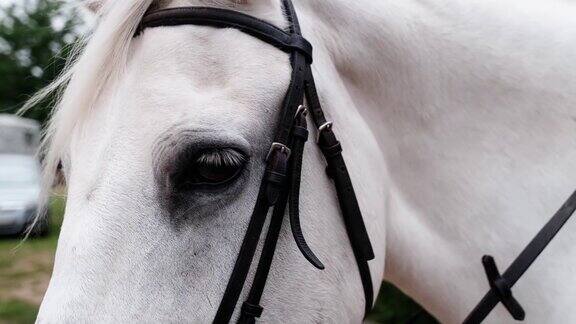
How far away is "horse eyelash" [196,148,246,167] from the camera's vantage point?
1204mm

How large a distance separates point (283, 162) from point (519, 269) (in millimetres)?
752

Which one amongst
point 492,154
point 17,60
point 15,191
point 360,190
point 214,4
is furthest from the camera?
point 17,60

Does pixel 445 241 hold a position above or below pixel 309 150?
below

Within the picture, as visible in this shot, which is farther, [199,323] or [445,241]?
[445,241]

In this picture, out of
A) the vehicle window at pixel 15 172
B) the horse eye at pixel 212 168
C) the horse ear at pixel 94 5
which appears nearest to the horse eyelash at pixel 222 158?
the horse eye at pixel 212 168

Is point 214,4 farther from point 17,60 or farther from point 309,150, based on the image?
point 17,60

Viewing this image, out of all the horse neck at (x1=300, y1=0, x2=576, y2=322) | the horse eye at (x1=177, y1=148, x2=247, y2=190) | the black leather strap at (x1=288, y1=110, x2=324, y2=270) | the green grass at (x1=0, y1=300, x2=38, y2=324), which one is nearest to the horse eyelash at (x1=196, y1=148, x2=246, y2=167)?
the horse eye at (x1=177, y1=148, x2=247, y2=190)

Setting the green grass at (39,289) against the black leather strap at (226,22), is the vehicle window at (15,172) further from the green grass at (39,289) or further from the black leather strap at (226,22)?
the black leather strap at (226,22)

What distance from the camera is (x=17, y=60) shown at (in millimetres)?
30062

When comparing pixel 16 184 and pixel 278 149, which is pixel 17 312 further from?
pixel 278 149

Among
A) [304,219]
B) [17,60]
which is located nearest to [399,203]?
[304,219]

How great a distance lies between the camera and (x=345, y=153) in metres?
1.45

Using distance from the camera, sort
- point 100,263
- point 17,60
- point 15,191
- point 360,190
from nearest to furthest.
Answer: point 100,263, point 360,190, point 15,191, point 17,60

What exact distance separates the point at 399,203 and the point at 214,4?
2.62 feet
